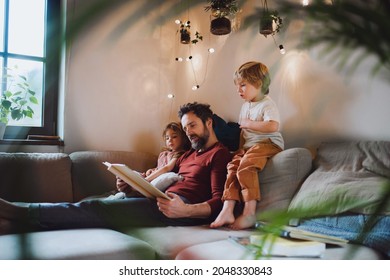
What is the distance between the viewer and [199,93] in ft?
6.00

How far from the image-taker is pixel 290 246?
84 cm

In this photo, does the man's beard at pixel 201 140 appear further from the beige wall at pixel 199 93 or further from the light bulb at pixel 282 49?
the light bulb at pixel 282 49

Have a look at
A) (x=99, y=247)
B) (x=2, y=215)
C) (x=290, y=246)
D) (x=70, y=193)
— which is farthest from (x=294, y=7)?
(x=70, y=193)

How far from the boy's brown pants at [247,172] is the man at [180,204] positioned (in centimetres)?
6

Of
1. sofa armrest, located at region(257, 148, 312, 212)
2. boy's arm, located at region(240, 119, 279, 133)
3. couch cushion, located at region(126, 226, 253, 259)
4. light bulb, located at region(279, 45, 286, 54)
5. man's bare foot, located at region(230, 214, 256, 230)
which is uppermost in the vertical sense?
light bulb, located at region(279, 45, 286, 54)

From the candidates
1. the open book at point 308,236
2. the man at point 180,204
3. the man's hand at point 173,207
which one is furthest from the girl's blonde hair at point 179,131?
the open book at point 308,236

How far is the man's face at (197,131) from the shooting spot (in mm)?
1577

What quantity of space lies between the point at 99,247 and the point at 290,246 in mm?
496

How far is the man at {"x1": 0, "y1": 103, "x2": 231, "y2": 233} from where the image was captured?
3.85 feet

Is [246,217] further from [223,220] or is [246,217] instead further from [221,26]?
[221,26]

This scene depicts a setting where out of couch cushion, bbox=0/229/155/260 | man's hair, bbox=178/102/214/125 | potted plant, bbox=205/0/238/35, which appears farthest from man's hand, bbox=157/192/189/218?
potted plant, bbox=205/0/238/35

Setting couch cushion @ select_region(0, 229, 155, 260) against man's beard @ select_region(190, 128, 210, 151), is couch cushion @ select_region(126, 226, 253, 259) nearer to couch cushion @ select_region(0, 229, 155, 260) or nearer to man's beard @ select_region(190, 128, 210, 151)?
couch cushion @ select_region(0, 229, 155, 260)

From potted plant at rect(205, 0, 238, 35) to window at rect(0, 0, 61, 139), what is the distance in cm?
95

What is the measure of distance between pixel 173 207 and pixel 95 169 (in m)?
0.73
